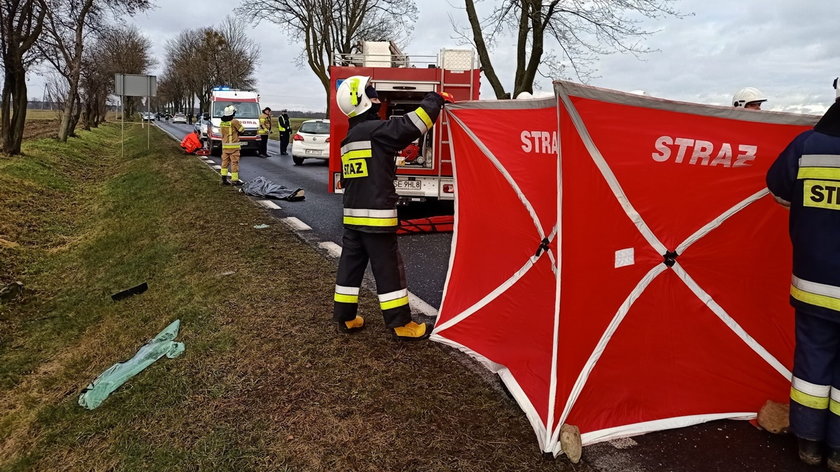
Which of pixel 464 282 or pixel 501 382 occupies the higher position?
pixel 464 282

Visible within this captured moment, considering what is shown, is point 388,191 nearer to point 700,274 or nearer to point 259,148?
point 700,274

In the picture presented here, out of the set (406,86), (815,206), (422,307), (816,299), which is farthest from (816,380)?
(406,86)

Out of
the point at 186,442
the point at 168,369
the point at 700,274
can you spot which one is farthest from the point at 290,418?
the point at 700,274

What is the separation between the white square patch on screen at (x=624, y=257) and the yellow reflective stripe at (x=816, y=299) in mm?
759

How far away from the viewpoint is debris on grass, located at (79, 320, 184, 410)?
3.54m

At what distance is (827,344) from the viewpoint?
2590mm

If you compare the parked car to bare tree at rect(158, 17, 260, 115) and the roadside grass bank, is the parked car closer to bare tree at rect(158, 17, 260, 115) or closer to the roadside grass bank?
the roadside grass bank

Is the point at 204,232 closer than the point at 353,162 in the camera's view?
No

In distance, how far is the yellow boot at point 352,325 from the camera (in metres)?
4.11

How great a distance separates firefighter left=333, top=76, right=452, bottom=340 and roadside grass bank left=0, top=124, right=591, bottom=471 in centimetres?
28

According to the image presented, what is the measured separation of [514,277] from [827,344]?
1.74 metres

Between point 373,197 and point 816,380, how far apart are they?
2.68 m

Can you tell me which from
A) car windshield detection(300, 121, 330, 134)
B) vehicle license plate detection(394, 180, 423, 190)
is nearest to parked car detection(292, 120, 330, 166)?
car windshield detection(300, 121, 330, 134)

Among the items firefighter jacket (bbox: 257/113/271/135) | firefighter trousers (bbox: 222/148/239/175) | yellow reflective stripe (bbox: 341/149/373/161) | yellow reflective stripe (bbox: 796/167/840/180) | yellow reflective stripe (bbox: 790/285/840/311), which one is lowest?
yellow reflective stripe (bbox: 790/285/840/311)
